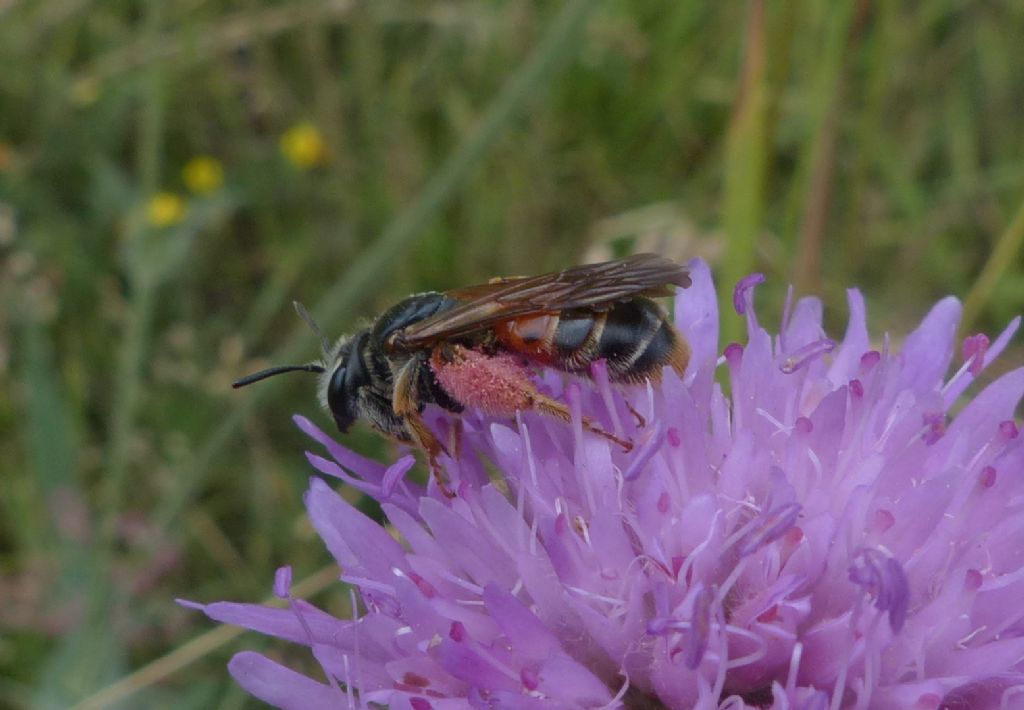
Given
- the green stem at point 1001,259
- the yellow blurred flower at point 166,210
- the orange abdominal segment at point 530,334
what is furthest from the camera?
the yellow blurred flower at point 166,210

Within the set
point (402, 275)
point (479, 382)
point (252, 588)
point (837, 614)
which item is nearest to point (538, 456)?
point (479, 382)

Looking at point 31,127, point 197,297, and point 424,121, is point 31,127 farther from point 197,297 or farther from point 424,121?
point 424,121

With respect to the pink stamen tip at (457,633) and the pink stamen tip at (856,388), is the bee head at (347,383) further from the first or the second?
the pink stamen tip at (856,388)

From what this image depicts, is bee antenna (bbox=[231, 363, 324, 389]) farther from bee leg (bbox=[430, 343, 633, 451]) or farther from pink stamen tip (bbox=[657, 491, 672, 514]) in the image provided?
pink stamen tip (bbox=[657, 491, 672, 514])

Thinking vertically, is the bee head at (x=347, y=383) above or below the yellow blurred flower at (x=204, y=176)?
below

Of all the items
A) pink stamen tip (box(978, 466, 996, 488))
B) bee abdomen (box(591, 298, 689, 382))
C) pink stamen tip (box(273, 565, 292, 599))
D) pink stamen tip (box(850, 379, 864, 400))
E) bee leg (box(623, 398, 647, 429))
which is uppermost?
bee abdomen (box(591, 298, 689, 382))

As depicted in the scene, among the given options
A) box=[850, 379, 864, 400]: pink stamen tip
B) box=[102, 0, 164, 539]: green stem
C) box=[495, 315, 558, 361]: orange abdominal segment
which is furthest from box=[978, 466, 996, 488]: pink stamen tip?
box=[102, 0, 164, 539]: green stem

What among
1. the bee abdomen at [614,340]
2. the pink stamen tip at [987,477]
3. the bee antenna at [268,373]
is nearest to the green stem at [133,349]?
the bee antenna at [268,373]
